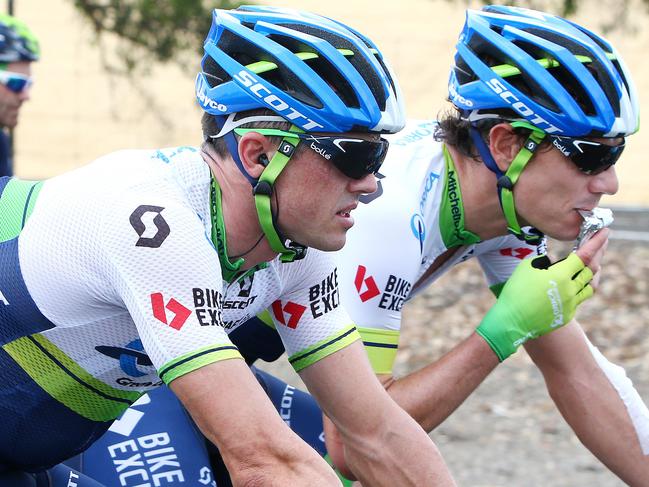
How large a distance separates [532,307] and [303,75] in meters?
1.36

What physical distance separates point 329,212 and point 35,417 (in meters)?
0.94

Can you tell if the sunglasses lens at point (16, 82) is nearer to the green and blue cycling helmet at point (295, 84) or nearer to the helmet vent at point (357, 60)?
the green and blue cycling helmet at point (295, 84)

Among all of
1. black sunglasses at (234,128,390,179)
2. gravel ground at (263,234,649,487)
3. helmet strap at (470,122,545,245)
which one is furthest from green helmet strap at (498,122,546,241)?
gravel ground at (263,234,649,487)

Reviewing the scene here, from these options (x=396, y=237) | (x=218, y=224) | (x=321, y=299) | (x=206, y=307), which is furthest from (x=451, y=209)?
(x=206, y=307)

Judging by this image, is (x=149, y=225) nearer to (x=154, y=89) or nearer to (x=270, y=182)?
(x=270, y=182)

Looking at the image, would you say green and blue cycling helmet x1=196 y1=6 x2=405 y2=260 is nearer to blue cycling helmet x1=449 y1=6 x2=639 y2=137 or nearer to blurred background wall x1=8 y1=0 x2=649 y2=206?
blue cycling helmet x1=449 y1=6 x2=639 y2=137

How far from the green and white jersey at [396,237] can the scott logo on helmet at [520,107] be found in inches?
12.3

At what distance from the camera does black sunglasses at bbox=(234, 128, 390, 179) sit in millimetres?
3016

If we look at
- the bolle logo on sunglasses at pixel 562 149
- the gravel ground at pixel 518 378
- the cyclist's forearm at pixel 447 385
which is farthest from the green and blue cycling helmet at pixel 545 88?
the gravel ground at pixel 518 378

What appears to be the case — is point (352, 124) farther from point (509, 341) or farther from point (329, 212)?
point (509, 341)

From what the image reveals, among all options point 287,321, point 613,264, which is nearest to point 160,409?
point 287,321

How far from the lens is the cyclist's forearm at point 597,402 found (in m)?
4.25

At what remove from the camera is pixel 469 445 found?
23.2 ft

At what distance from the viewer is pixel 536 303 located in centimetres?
391
